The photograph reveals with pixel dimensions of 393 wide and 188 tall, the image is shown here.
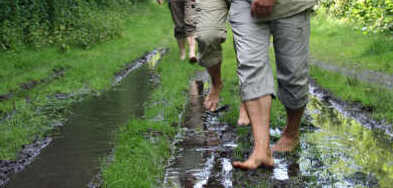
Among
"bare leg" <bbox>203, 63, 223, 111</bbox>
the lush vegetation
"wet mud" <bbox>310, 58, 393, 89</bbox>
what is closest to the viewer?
"bare leg" <bbox>203, 63, 223, 111</bbox>

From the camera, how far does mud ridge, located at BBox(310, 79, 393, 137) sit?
14.0 ft

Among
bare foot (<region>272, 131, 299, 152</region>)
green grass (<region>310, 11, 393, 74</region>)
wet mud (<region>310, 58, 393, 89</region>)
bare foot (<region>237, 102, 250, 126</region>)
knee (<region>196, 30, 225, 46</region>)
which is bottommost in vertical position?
bare foot (<region>272, 131, 299, 152</region>)

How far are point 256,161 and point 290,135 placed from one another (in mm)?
621

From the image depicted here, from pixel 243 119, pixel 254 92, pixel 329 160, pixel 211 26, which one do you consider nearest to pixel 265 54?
pixel 254 92

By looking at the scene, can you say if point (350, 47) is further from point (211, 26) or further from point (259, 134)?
point (259, 134)

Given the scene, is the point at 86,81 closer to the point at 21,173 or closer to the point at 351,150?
the point at 21,173

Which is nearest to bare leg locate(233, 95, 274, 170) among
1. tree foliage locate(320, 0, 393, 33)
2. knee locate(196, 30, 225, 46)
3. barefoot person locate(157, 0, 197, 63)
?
knee locate(196, 30, 225, 46)

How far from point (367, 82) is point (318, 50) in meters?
4.42

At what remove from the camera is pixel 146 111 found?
4984 millimetres

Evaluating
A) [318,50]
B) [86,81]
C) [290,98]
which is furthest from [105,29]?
[290,98]

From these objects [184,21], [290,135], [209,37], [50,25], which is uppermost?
[50,25]

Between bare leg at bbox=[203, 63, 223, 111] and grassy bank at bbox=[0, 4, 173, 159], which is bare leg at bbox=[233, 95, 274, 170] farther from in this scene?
bare leg at bbox=[203, 63, 223, 111]

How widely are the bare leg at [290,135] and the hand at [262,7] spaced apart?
2.47ft

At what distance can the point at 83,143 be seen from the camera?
4008 mm
